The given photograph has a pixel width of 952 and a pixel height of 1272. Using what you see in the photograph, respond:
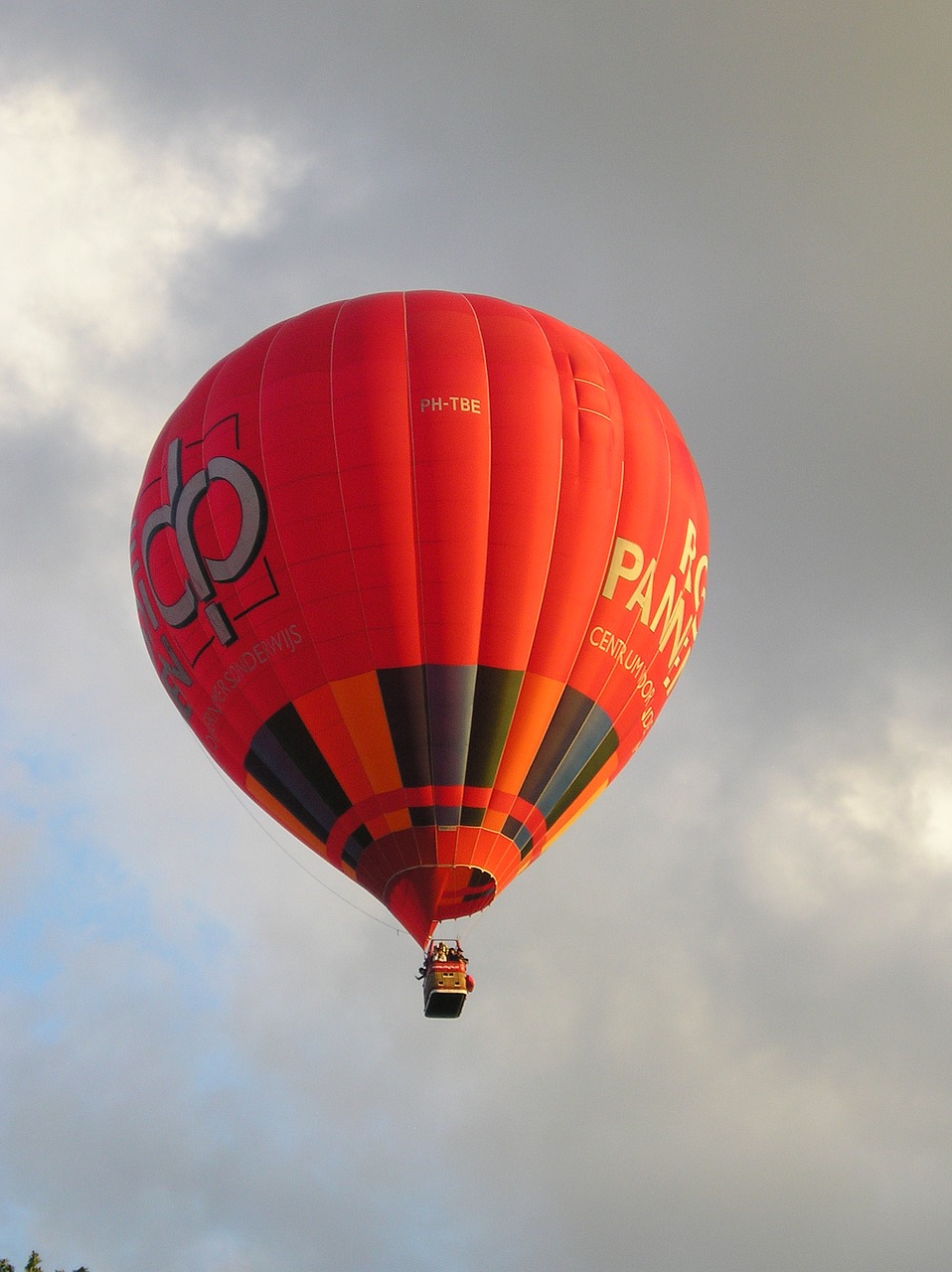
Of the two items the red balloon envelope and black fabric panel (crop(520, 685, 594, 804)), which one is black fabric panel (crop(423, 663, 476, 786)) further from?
black fabric panel (crop(520, 685, 594, 804))

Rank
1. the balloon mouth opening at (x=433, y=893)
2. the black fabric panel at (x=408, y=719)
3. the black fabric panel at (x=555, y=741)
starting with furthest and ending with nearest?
the black fabric panel at (x=555, y=741) < the balloon mouth opening at (x=433, y=893) < the black fabric panel at (x=408, y=719)

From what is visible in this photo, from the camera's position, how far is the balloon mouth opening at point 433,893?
86.4ft

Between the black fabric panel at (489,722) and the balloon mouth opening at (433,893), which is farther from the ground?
the black fabric panel at (489,722)

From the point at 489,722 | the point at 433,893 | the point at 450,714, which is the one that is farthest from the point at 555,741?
the point at 433,893

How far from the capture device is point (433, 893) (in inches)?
1040

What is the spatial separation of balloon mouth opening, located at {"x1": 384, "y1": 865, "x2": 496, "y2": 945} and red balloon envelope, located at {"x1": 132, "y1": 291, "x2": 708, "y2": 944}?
3 centimetres

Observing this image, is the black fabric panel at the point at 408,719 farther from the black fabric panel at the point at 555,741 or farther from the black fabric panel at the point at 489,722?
the black fabric panel at the point at 555,741

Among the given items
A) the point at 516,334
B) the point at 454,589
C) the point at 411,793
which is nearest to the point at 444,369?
the point at 516,334

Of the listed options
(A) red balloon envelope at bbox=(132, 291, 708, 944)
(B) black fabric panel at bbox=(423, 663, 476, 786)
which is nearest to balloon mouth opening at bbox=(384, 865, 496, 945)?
(A) red balloon envelope at bbox=(132, 291, 708, 944)

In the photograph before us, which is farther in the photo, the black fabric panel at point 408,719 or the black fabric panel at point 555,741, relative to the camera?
the black fabric panel at point 555,741

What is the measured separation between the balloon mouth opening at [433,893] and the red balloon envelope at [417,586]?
31 millimetres

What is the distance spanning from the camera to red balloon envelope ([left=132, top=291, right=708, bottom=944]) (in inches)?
1033

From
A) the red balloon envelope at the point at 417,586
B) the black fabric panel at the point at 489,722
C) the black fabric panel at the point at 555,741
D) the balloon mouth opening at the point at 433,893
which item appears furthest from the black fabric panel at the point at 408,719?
the black fabric panel at the point at 555,741

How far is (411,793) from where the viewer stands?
2619cm
